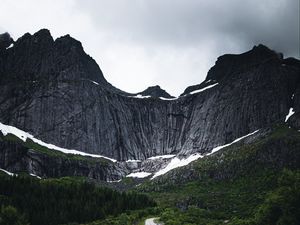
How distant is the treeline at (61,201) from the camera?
132m

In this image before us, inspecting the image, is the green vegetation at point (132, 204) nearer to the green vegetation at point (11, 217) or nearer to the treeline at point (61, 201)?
the treeline at point (61, 201)

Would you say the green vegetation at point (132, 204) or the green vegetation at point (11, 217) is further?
the green vegetation at point (11, 217)

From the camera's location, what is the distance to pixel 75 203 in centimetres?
14362

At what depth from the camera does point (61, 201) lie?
14338 centimetres

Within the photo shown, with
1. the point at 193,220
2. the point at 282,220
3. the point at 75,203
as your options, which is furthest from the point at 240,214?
the point at 282,220

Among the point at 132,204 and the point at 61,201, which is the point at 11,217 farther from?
the point at 132,204

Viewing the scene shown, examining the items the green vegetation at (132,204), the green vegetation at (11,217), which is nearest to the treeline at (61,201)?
the green vegetation at (132,204)

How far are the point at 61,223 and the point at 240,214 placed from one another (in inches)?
2246

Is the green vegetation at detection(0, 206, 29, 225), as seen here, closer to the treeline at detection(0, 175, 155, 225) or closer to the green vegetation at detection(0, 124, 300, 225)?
the green vegetation at detection(0, 124, 300, 225)

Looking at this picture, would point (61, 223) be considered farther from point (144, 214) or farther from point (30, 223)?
point (144, 214)

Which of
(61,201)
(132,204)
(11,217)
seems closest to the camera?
(11,217)

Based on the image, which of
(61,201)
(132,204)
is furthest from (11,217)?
(132,204)

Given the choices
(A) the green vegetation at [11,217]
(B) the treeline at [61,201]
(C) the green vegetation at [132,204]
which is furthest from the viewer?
(B) the treeline at [61,201]

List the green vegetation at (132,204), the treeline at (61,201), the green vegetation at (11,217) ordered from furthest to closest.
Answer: the treeline at (61,201), the green vegetation at (11,217), the green vegetation at (132,204)
